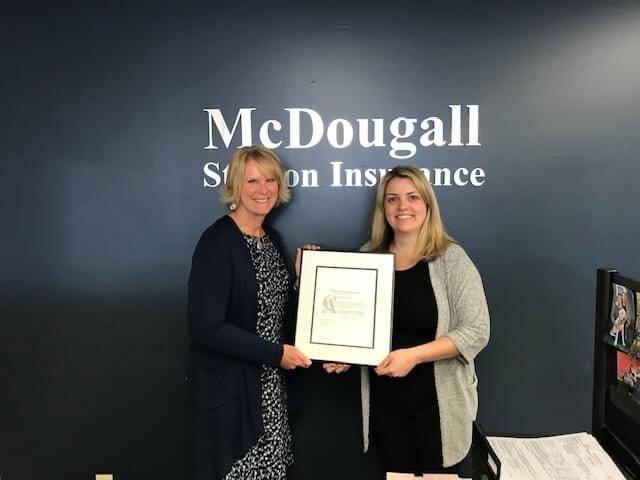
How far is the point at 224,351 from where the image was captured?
1562 mm

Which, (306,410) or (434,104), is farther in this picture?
(306,410)

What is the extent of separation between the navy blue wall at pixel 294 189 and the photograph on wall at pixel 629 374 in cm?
115

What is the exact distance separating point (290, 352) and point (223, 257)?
15.3 inches

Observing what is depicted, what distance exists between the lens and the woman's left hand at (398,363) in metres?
1.50

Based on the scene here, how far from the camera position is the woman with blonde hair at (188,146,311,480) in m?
1.57

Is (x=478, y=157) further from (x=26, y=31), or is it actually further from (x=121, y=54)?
(x=26, y=31)

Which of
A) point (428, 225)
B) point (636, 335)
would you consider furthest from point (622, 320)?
point (428, 225)

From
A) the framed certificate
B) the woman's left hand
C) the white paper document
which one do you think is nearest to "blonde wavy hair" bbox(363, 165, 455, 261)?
the framed certificate

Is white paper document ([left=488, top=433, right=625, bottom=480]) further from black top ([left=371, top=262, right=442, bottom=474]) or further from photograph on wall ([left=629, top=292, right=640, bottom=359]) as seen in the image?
black top ([left=371, top=262, right=442, bottom=474])

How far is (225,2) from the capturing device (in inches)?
76.8

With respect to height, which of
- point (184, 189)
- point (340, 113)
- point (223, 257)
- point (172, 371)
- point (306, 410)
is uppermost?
point (340, 113)

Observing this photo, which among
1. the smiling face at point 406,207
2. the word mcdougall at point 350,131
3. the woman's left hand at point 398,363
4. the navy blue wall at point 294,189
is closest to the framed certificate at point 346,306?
the woman's left hand at point 398,363

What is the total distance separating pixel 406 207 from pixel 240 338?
2.29 feet

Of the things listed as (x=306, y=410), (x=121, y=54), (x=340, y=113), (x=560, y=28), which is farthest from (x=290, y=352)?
(x=560, y=28)
